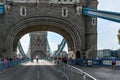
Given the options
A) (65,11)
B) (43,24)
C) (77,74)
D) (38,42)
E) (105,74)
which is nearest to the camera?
(77,74)

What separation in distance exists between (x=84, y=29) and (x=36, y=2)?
984 centimetres

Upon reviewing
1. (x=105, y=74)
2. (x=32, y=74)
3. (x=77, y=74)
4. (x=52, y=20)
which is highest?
(x=52, y=20)

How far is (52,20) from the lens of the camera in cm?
5406

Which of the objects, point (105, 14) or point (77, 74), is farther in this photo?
point (105, 14)

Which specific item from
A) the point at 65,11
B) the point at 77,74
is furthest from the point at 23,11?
the point at 77,74

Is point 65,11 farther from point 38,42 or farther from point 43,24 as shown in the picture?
point 38,42

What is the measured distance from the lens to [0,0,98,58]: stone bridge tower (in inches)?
2104

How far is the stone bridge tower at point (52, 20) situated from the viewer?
175 ft

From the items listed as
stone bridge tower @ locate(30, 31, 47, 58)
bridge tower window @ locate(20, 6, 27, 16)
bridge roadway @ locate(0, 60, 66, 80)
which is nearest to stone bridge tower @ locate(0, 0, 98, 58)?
bridge tower window @ locate(20, 6, 27, 16)

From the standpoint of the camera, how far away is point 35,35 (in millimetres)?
161375

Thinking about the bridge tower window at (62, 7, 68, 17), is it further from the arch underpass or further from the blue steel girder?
the blue steel girder

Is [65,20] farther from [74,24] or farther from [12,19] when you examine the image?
[12,19]

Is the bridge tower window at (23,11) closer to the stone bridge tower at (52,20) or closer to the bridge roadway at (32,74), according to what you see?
the stone bridge tower at (52,20)

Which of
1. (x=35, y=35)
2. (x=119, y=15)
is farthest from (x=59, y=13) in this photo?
(x=35, y=35)
